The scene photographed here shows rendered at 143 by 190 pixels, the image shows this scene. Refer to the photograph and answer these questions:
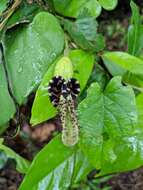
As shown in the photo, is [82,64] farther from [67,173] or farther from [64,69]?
[67,173]

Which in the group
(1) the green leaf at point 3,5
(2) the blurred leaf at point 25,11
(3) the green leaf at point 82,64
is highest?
(1) the green leaf at point 3,5

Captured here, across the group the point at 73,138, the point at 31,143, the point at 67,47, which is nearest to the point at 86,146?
the point at 73,138

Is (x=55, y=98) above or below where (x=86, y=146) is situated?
above

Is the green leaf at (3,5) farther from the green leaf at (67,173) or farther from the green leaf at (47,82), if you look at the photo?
the green leaf at (67,173)

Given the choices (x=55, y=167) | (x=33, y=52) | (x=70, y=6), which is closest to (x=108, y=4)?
(x=70, y=6)

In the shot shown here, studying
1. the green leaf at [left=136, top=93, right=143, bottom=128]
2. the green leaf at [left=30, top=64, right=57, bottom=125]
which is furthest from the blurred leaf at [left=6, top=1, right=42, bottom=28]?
the green leaf at [left=136, top=93, right=143, bottom=128]

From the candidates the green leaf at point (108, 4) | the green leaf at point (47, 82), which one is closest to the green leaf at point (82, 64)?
the green leaf at point (47, 82)

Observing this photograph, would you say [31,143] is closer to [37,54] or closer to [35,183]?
[35,183]
